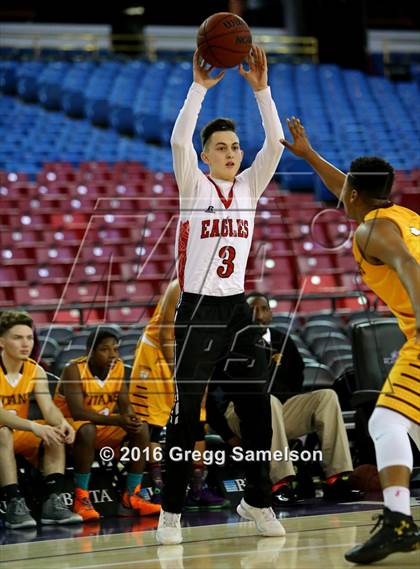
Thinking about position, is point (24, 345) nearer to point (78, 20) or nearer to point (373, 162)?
point (373, 162)

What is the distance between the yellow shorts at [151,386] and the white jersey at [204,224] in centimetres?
135

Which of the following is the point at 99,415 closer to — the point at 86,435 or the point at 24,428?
the point at 86,435

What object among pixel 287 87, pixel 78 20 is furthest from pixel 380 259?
pixel 78 20

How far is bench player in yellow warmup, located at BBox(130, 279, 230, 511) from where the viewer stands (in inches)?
238

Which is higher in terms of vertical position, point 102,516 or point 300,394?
point 300,394

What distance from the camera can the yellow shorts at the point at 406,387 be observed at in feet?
13.3

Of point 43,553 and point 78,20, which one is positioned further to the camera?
point 78,20

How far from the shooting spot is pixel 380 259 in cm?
406

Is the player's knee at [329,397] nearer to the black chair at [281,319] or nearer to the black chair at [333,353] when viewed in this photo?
the black chair at [333,353]

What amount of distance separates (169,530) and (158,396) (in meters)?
1.59

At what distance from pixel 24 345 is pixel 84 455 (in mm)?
727

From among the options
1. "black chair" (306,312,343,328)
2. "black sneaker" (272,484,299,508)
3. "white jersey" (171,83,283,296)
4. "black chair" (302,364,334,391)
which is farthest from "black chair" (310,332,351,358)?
"white jersey" (171,83,283,296)

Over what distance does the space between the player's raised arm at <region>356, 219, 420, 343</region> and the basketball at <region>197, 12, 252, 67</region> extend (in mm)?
1341

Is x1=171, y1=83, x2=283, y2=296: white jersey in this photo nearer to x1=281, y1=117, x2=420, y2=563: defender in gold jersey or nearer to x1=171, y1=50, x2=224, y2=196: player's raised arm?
x1=171, y1=50, x2=224, y2=196: player's raised arm
